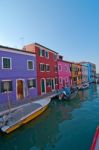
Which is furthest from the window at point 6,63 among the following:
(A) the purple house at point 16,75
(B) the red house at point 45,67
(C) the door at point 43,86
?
(C) the door at point 43,86

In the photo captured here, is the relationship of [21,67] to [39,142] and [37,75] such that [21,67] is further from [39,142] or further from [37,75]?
[39,142]

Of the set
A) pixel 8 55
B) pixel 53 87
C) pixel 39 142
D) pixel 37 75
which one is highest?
pixel 8 55

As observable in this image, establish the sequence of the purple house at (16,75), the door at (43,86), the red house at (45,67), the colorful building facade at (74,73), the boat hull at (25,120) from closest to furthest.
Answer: the boat hull at (25,120) → the purple house at (16,75) → the red house at (45,67) → the door at (43,86) → the colorful building facade at (74,73)

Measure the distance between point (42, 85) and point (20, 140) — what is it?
16638 mm

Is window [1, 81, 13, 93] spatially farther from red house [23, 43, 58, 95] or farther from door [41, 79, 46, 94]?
door [41, 79, 46, 94]

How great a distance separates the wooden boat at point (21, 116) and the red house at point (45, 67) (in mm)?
9830

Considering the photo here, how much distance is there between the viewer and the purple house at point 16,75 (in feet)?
62.7

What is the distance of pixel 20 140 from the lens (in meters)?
11.1

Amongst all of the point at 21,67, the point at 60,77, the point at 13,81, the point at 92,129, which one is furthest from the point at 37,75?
the point at 92,129

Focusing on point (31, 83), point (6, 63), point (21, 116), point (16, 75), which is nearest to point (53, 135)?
point (21, 116)

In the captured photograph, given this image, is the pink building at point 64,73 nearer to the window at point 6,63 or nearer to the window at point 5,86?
the window at point 5,86

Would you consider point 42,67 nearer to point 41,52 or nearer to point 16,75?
point 41,52

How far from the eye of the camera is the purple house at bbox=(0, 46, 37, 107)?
62.7ft

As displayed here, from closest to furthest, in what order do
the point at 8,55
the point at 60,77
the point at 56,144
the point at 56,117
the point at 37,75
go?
1. the point at 56,144
2. the point at 56,117
3. the point at 8,55
4. the point at 37,75
5. the point at 60,77
